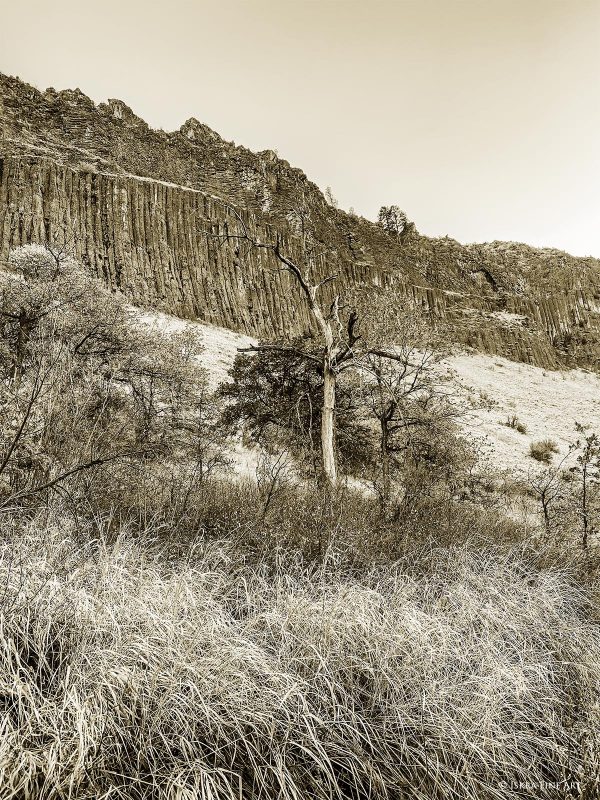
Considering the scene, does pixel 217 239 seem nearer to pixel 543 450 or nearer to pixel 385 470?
pixel 543 450

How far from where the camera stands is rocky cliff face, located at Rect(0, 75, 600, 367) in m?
33.0

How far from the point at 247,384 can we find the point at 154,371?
2524mm

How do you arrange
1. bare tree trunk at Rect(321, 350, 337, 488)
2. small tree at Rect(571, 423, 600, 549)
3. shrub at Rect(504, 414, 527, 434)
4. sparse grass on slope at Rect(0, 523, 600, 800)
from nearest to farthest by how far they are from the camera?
1. sparse grass on slope at Rect(0, 523, 600, 800)
2. bare tree trunk at Rect(321, 350, 337, 488)
3. small tree at Rect(571, 423, 600, 549)
4. shrub at Rect(504, 414, 527, 434)

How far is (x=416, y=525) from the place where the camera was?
6062 mm

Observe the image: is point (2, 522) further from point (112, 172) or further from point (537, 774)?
point (112, 172)

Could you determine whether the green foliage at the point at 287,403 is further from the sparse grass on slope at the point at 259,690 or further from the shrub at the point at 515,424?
the shrub at the point at 515,424

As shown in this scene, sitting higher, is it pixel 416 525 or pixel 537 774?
pixel 416 525

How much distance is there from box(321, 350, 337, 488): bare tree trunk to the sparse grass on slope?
359 centimetres

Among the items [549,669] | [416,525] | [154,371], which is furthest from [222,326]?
[549,669]

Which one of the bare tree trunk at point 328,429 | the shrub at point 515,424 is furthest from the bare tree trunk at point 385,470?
the shrub at point 515,424

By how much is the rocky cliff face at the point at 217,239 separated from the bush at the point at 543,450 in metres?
12.9

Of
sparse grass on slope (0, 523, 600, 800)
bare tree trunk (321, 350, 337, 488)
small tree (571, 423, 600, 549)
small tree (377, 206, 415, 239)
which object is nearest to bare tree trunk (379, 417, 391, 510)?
bare tree trunk (321, 350, 337, 488)

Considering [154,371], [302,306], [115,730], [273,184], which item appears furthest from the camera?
[273,184]

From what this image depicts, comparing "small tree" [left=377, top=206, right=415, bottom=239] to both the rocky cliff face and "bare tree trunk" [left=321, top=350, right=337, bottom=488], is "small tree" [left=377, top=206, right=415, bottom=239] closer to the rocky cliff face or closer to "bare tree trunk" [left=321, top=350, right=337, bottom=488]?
the rocky cliff face
